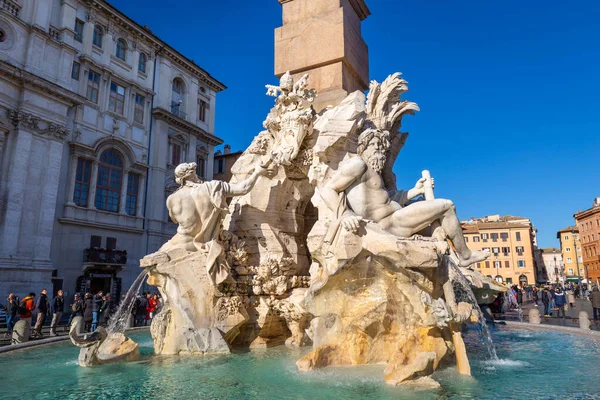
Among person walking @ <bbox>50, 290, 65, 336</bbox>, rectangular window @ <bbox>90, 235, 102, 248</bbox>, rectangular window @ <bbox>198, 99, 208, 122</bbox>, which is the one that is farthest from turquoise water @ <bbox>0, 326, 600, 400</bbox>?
rectangular window @ <bbox>198, 99, 208, 122</bbox>

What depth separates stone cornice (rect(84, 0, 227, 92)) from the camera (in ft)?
82.1

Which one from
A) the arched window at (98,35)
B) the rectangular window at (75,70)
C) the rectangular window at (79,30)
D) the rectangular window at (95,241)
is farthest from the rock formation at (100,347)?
the arched window at (98,35)

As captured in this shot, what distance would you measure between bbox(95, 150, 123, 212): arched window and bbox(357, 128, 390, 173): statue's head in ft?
72.4

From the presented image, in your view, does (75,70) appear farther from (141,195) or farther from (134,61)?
(141,195)

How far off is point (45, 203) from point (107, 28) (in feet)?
38.4

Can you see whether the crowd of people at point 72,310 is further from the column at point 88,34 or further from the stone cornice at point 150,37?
the stone cornice at point 150,37

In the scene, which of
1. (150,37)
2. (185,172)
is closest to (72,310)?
(185,172)

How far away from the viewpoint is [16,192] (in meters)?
19.6

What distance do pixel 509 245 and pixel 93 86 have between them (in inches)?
2131

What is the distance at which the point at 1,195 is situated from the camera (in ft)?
62.9

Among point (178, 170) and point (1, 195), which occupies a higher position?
point (1, 195)

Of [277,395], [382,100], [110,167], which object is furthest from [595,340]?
[110,167]

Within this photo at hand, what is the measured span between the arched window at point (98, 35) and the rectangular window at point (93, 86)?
1.94 m

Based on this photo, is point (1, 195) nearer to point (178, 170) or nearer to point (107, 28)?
point (107, 28)
